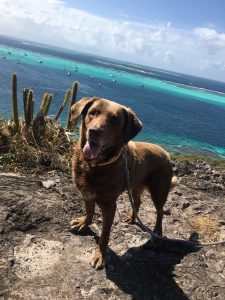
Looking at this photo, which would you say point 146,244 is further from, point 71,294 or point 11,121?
point 11,121

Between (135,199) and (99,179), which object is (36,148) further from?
(99,179)

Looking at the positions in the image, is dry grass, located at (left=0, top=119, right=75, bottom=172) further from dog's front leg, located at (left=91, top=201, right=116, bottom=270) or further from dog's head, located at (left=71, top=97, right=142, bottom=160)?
dog's head, located at (left=71, top=97, right=142, bottom=160)

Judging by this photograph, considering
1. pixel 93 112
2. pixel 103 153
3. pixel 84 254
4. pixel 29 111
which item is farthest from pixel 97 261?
pixel 29 111

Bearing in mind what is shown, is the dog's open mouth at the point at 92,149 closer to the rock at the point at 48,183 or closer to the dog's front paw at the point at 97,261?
the dog's front paw at the point at 97,261

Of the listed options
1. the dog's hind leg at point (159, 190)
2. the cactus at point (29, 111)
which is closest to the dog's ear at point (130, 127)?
the dog's hind leg at point (159, 190)

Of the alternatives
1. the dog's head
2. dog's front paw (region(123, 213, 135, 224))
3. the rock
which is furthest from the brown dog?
the rock
